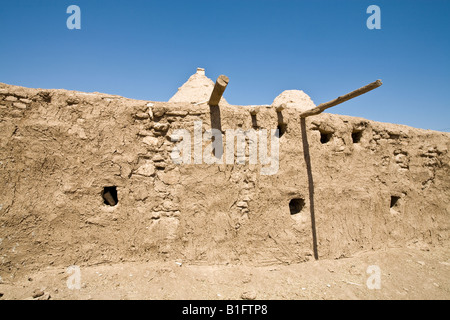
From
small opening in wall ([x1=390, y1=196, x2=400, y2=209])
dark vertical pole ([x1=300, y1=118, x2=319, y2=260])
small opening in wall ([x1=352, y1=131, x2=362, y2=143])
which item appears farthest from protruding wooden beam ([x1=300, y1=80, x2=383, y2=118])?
small opening in wall ([x1=390, y1=196, x2=400, y2=209])

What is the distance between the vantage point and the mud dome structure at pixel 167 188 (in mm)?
2893

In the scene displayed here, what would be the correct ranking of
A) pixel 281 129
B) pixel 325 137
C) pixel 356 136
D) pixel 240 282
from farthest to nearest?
1. pixel 356 136
2. pixel 325 137
3. pixel 281 129
4. pixel 240 282

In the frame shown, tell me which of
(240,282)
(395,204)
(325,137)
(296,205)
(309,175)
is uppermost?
(325,137)

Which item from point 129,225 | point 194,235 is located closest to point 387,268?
point 194,235

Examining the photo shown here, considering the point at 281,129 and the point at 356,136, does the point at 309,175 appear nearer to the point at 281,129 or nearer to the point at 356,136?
the point at 281,129

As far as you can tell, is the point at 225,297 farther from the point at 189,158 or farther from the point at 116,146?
the point at 116,146

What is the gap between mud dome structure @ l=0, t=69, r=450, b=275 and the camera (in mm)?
2893

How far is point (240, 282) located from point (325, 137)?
108 inches

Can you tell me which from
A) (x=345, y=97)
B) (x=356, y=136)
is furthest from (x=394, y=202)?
(x=345, y=97)

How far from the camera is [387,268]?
3863 mm

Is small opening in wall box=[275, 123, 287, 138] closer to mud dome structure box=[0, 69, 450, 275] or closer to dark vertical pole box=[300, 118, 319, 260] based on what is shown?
mud dome structure box=[0, 69, 450, 275]

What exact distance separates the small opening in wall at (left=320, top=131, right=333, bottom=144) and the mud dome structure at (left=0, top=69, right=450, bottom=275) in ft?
0.07

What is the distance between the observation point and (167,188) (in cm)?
329

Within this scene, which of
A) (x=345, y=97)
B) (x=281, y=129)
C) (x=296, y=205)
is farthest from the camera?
(x=296, y=205)
